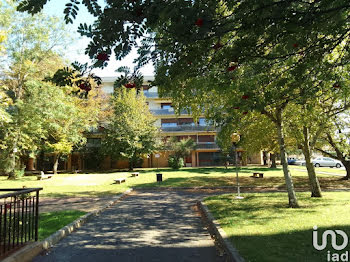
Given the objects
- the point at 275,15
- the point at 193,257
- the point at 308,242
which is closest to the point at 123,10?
the point at 275,15

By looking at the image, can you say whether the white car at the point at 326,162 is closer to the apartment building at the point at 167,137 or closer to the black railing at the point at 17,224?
the apartment building at the point at 167,137

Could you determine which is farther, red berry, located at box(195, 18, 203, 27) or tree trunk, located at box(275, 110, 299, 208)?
tree trunk, located at box(275, 110, 299, 208)

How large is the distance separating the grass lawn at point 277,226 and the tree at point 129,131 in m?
22.3

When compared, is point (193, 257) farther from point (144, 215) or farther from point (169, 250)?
point (144, 215)

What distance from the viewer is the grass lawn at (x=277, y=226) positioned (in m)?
4.39

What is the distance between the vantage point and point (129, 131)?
3116 cm

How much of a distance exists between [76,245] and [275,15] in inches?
227

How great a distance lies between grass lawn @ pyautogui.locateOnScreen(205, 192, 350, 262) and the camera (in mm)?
4395

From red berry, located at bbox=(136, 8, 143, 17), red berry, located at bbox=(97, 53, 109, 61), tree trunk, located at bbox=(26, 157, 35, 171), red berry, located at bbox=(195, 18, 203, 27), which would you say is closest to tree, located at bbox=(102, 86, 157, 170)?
tree trunk, located at bbox=(26, 157, 35, 171)

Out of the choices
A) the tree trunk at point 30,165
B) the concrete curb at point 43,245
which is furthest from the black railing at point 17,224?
the tree trunk at point 30,165

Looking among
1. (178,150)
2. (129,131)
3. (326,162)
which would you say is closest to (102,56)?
(129,131)

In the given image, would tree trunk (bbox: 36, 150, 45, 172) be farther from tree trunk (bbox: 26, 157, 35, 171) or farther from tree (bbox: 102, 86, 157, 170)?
tree (bbox: 102, 86, 157, 170)

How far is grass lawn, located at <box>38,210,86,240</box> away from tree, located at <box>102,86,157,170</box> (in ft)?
73.0

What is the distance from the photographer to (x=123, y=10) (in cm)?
294
